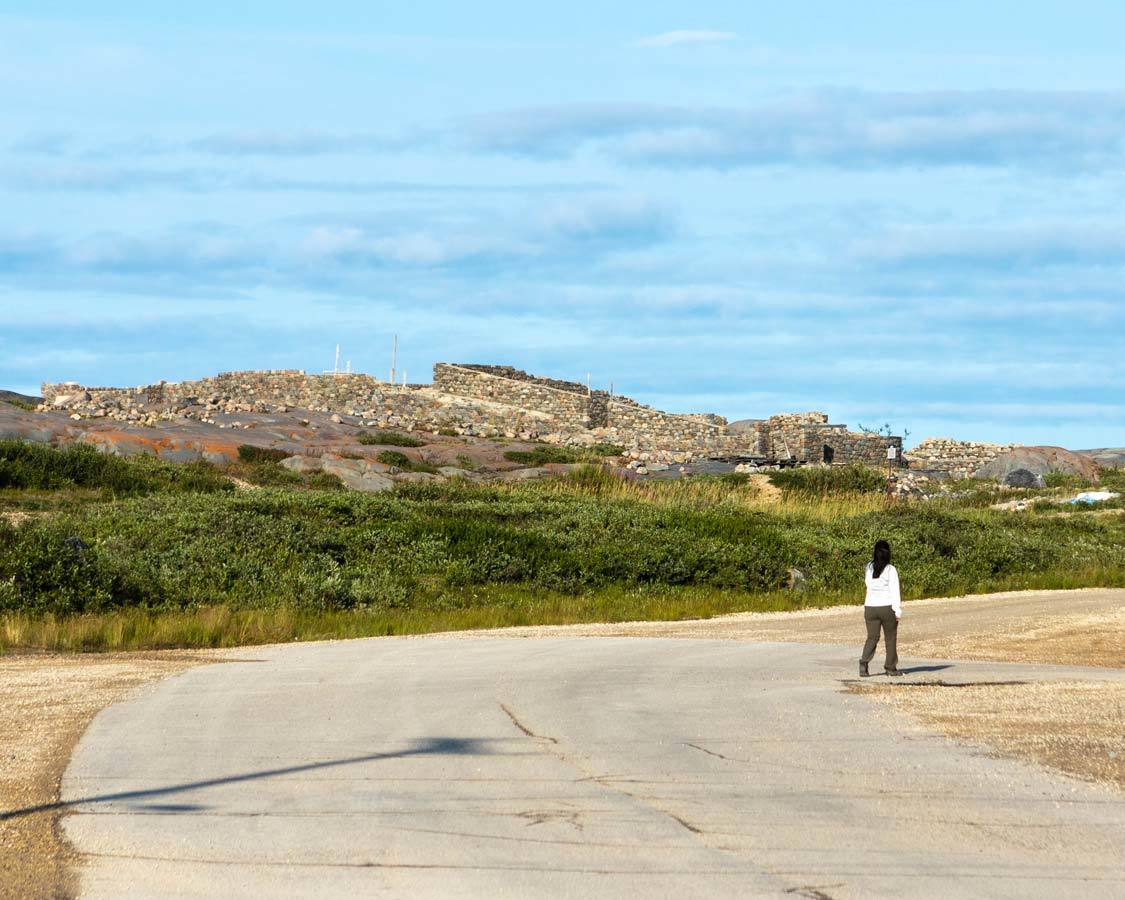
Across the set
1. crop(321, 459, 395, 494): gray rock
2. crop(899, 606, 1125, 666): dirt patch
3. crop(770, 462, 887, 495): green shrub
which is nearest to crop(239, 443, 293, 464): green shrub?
crop(321, 459, 395, 494): gray rock

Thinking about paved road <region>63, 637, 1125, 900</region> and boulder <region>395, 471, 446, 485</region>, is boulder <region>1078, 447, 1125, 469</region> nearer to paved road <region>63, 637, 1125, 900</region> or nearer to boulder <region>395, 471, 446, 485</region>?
boulder <region>395, 471, 446, 485</region>

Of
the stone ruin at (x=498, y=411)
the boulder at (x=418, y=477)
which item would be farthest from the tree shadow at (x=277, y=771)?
the stone ruin at (x=498, y=411)

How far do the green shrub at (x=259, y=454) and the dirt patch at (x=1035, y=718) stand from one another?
103 feet

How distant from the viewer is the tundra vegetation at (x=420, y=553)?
21703 mm

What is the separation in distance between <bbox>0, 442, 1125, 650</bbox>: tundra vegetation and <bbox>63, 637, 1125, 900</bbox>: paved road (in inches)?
324

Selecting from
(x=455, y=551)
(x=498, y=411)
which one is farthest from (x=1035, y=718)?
(x=498, y=411)

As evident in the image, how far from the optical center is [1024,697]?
13.3 metres

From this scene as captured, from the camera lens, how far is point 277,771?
9.53m

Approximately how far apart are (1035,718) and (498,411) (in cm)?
5384

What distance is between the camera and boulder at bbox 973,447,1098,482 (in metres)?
60.0

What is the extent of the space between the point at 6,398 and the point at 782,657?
57258mm

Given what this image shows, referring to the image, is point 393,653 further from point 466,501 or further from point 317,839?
point 466,501

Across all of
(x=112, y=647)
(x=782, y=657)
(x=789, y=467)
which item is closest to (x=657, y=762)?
(x=782, y=657)

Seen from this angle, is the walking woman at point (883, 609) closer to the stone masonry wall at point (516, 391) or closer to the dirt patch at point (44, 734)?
the dirt patch at point (44, 734)
